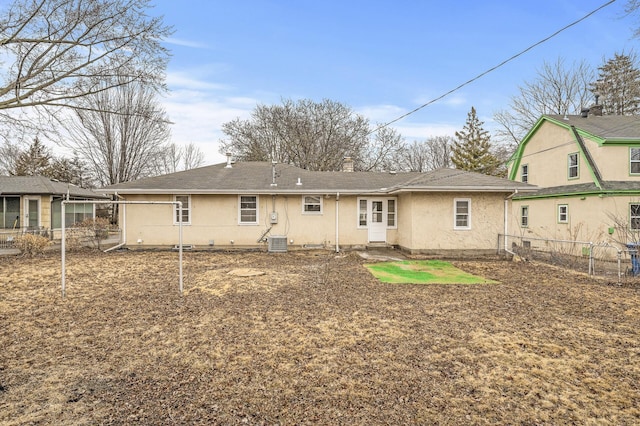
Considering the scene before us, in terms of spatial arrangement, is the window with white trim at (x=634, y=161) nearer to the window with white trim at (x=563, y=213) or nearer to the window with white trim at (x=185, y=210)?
the window with white trim at (x=563, y=213)

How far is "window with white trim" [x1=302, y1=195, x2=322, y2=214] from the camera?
47.9 feet

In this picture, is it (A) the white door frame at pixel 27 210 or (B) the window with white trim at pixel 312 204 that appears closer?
(B) the window with white trim at pixel 312 204

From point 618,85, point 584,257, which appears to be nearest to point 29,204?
point 584,257

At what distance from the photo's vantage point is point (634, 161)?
14.1 meters

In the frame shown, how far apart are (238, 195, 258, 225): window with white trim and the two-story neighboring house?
1284cm

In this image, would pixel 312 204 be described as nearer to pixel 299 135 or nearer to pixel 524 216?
pixel 524 216

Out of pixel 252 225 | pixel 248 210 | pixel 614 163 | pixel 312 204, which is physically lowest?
pixel 252 225

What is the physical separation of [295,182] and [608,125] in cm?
1453

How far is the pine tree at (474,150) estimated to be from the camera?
33953 millimetres

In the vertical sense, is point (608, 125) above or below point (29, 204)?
above

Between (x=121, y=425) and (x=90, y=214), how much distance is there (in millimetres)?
24960

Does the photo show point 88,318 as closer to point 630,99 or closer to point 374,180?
point 374,180

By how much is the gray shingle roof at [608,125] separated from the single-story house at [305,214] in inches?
216

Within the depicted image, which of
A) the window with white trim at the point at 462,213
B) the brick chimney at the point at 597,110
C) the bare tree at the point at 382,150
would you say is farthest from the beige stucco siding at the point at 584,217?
the bare tree at the point at 382,150
